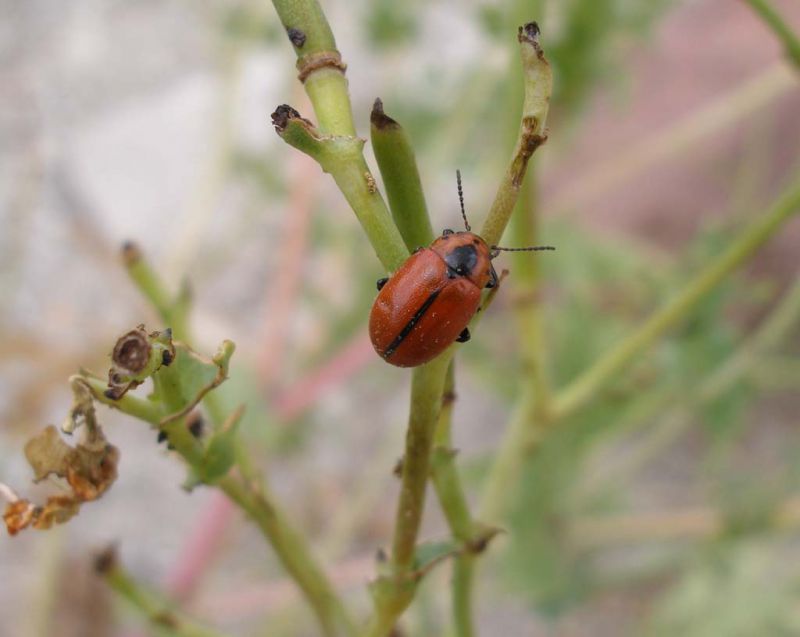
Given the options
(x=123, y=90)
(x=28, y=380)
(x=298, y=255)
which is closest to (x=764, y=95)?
(x=298, y=255)

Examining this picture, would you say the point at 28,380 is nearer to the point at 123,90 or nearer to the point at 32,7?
the point at 123,90

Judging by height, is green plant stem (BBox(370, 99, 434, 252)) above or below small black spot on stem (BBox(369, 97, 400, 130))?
below

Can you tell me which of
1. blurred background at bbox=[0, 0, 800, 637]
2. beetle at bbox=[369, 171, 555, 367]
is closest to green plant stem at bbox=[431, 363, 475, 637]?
beetle at bbox=[369, 171, 555, 367]

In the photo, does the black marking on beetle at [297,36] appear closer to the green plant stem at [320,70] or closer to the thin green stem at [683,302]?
the green plant stem at [320,70]

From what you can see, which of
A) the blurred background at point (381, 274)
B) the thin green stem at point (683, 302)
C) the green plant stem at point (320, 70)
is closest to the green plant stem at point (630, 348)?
the thin green stem at point (683, 302)

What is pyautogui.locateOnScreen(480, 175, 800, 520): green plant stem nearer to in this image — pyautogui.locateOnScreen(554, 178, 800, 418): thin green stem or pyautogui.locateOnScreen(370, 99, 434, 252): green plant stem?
pyautogui.locateOnScreen(554, 178, 800, 418): thin green stem
